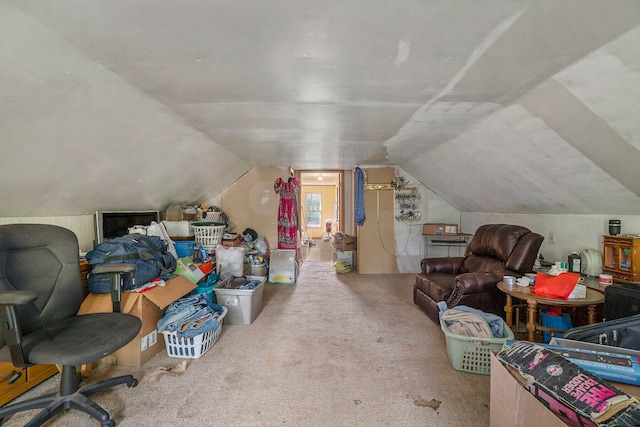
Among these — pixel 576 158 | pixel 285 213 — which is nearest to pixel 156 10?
pixel 576 158

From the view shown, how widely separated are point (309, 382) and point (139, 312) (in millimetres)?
1398

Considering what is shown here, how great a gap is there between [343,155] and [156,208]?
2.77 metres

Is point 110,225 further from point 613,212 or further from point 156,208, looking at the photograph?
point 613,212

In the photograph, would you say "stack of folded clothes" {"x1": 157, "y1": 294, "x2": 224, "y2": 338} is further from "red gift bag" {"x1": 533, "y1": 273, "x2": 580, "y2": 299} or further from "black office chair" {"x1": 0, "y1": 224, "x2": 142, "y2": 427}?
"red gift bag" {"x1": 533, "y1": 273, "x2": 580, "y2": 299}

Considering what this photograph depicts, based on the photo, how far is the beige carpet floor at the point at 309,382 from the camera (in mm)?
1684

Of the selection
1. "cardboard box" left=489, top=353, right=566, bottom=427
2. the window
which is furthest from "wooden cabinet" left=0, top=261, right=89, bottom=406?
the window

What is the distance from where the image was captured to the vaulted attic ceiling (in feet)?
4.25

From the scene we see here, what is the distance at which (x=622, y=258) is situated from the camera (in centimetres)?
241

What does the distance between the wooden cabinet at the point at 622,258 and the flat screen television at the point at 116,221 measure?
15.4ft

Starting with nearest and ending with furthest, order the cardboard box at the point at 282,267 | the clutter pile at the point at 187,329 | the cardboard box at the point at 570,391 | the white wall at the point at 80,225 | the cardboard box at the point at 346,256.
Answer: the cardboard box at the point at 570,391 < the clutter pile at the point at 187,329 < the white wall at the point at 80,225 < the cardboard box at the point at 282,267 < the cardboard box at the point at 346,256

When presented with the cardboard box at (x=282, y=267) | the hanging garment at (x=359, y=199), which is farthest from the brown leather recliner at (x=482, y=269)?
the cardboard box at (x=282, y=267)

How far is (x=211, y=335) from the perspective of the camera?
250 centimetres

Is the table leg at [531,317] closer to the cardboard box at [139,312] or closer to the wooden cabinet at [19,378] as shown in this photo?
the cardboard box at [139,312]

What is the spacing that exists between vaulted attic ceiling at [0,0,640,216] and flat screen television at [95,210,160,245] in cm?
15
